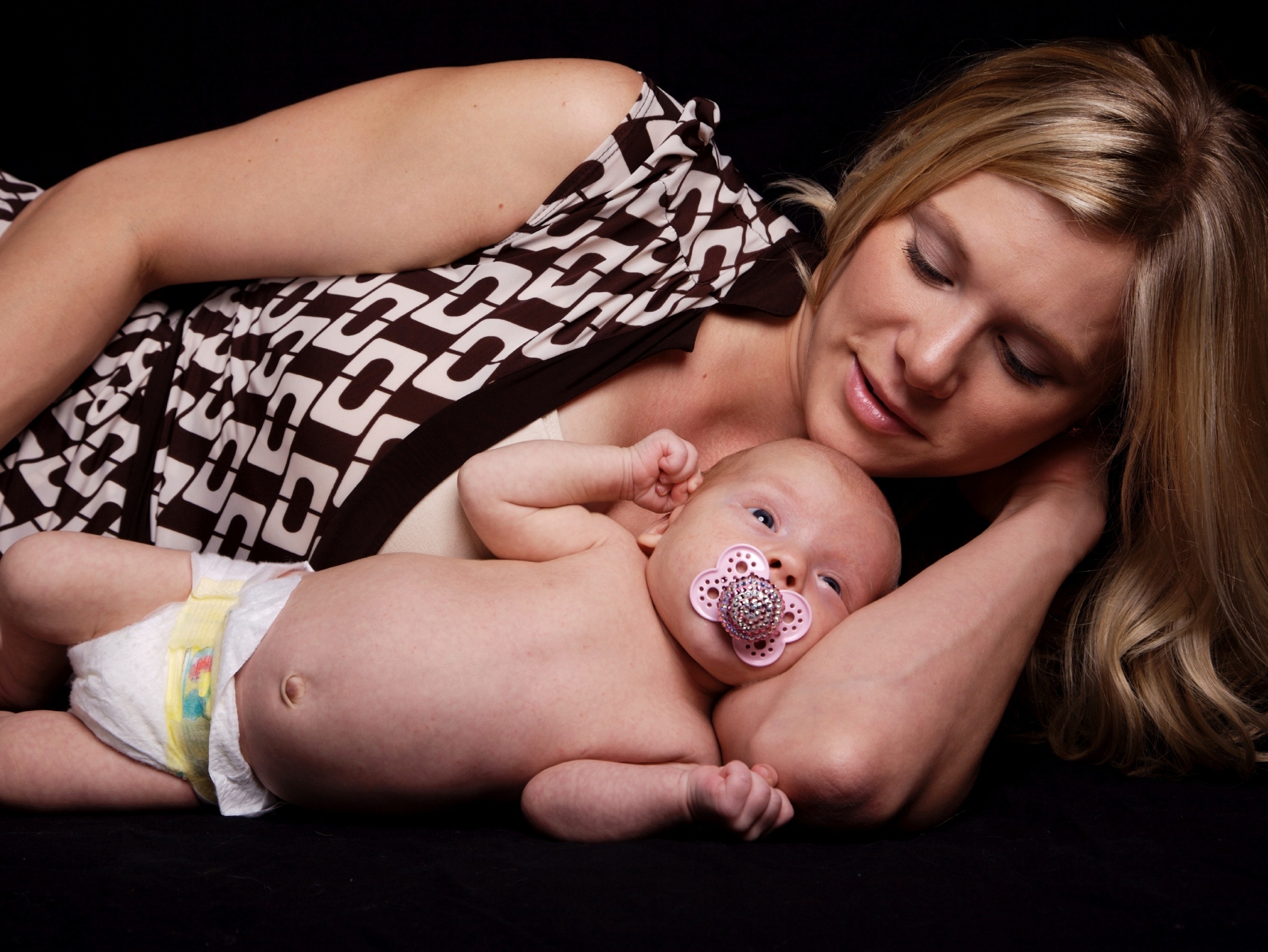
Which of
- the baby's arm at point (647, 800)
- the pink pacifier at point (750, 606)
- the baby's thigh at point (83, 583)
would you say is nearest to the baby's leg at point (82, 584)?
the baby's thigh at point (83, 583)

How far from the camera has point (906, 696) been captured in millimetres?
1211

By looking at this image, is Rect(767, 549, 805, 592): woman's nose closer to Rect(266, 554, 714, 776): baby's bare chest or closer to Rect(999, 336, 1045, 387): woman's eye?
Rect(266, 554, 714, 776): baby's bare chest

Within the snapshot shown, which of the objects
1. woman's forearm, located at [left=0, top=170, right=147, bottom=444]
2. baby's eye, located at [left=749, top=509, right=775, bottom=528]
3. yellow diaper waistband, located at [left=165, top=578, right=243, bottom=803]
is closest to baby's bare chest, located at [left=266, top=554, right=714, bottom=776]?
yellow diaper waistband, located at [left=165, top=578, right=243, bottom=803]

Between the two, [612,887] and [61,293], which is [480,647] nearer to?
[612,887]

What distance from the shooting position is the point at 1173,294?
4.69 feet

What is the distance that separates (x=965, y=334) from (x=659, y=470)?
18.8 inches

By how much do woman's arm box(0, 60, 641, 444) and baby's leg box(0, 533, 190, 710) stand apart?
326 mm

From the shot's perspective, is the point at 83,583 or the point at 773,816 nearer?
the point at 773,816

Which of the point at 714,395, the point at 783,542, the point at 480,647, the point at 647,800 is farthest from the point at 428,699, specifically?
the point at 714,395

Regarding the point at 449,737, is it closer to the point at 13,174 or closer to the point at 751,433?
the point at 751,433

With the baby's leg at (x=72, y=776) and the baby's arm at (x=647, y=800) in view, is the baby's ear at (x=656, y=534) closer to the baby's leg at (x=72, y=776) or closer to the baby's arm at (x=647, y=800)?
the baby's arm at (x=647, y=800)

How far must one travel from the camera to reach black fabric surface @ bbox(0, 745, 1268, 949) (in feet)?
3.02

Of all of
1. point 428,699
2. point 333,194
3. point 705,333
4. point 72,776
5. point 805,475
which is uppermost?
point 333,194

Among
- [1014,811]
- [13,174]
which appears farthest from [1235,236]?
[13,174]
